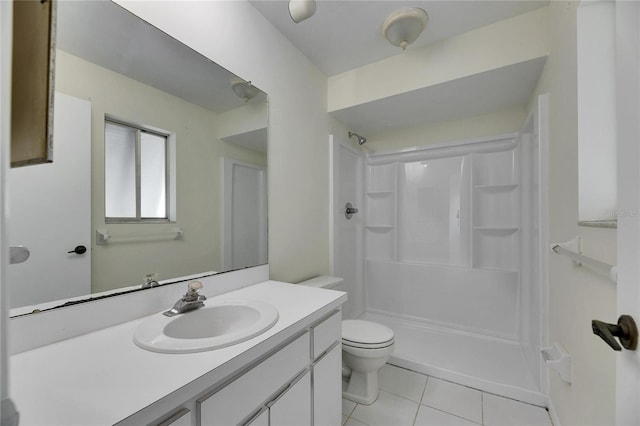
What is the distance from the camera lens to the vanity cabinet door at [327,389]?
1071 millimetres

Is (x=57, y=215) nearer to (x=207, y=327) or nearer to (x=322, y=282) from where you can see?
(x=207, y=327)

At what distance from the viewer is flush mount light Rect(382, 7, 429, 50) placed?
145cm

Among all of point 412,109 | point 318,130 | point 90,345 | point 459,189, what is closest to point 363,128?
point 412,109

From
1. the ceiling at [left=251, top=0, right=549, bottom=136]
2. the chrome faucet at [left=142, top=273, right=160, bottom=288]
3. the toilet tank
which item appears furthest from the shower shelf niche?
the chrome faucet at [left=142, top=273, right=160, bottom=288]

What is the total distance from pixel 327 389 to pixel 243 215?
0.96 m

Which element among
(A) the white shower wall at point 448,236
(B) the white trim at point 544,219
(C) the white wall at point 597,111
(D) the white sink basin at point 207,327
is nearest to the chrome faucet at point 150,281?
(D) the white sink basin at point 207,327

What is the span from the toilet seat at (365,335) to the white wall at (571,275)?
84 centimetres

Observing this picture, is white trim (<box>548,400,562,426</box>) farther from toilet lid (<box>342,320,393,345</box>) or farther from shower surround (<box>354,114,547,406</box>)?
toilet lid (<box>342,320,393,345</box>)

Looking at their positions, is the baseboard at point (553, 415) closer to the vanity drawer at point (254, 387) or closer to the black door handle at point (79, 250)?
the vanity drawer at point (254, 387)

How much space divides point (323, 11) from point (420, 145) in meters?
1.57

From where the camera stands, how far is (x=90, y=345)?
2.50 ft

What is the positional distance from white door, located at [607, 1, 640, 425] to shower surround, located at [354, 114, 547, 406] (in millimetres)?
1643

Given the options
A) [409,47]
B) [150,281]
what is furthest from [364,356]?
[409,47]

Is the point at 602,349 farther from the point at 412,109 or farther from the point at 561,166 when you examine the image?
the point at 412,109
